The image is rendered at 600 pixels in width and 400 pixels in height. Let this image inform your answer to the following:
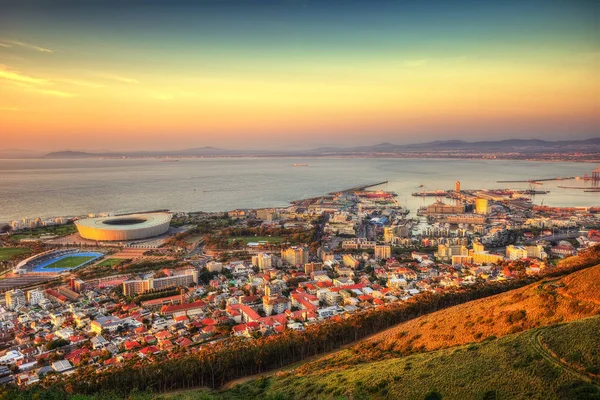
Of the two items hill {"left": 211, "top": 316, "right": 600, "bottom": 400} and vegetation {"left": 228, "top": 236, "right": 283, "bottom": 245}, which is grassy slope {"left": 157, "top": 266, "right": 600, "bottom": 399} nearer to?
hill {"left": 211, "top": 316, "right": 600, "bottom": 400}

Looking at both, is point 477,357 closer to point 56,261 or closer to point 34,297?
point 34,297

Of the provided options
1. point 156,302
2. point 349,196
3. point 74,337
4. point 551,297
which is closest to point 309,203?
point 349,196

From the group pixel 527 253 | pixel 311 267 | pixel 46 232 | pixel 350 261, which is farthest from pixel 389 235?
pixel 46 232

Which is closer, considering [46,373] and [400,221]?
[46,373]

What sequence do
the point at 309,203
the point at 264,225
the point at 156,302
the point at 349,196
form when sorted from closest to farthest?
the point at 156,302, the point at 264,225, the point at 309,203, the point at 349,196

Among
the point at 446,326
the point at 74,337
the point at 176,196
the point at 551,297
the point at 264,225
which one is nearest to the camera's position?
the point at 551,297

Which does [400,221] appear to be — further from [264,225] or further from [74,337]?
[74,337]

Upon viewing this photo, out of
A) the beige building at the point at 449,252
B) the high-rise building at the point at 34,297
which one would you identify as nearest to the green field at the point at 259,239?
the beige building at the point at 449,252
